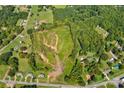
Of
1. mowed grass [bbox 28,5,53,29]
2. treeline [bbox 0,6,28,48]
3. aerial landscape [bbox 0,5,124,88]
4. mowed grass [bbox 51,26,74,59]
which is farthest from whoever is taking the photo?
mowed grass [bbox 28,5,53,29]

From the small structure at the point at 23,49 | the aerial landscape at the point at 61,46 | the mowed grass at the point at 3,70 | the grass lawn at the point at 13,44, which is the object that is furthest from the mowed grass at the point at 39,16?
the mowed grass at the point at 3,70

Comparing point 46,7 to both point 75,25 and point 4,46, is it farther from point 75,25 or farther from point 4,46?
point 4,46

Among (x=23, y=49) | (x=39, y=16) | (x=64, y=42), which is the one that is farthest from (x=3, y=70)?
(x=39, y=16)

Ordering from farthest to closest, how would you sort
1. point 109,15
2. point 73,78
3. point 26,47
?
1. point 109,15
2. point 26,47
3. point 73,78

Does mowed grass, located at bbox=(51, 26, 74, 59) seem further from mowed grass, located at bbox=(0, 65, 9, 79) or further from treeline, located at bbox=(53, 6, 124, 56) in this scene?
mowed grass, located at bbox=(0, 65, 9, 79)

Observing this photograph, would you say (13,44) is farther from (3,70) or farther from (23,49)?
(3,70)

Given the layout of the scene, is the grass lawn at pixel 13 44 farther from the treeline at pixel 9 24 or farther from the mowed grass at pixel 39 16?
the mowed grass at pixel 39 16

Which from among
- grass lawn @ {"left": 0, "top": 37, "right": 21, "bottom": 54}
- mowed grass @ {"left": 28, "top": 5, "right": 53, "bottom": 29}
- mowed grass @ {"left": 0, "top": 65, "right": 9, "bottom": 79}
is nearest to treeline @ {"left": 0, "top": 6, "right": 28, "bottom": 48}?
grass lawn @ {"left": 0, "top": 37, "right": 21, "bottom": 54}

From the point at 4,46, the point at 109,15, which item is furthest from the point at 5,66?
the point at 109,15
